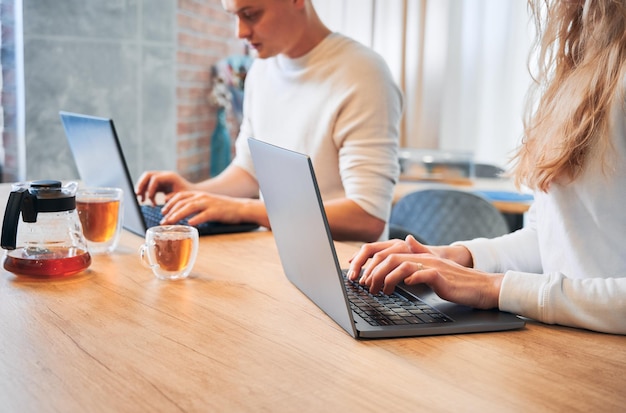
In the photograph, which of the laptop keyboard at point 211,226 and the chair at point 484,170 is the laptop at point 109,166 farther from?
the chair at point 484,170

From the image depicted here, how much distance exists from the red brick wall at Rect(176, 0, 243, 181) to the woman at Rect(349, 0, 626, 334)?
256cm

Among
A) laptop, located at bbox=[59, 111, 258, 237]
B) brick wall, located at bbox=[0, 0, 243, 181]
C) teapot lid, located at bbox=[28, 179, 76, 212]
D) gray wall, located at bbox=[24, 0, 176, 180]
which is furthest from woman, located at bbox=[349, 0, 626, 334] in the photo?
brick wall, located at bbox=[0, 0, 243, 181]

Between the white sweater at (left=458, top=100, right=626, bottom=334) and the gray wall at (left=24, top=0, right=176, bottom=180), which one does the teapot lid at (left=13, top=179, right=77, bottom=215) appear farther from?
the gray wall at (left=24, top=0, right=176, bottom=180)

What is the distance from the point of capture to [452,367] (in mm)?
877

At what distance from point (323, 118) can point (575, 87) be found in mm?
919

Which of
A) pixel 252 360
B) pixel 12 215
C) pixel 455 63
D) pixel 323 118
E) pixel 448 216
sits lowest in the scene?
pixel 448 216

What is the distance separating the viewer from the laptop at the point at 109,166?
1.55 metres

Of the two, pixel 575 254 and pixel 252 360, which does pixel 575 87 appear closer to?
pixel 575 254

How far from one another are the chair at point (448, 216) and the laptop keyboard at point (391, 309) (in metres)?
1.52

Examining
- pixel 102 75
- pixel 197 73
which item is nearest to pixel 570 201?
pixel 102 75

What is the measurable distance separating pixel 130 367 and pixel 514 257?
75 cm

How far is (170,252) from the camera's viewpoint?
4.13 feet

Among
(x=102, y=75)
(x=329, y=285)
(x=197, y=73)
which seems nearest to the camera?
(x=329, y=285)

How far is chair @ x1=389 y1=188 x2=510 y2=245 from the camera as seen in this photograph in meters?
2.67
